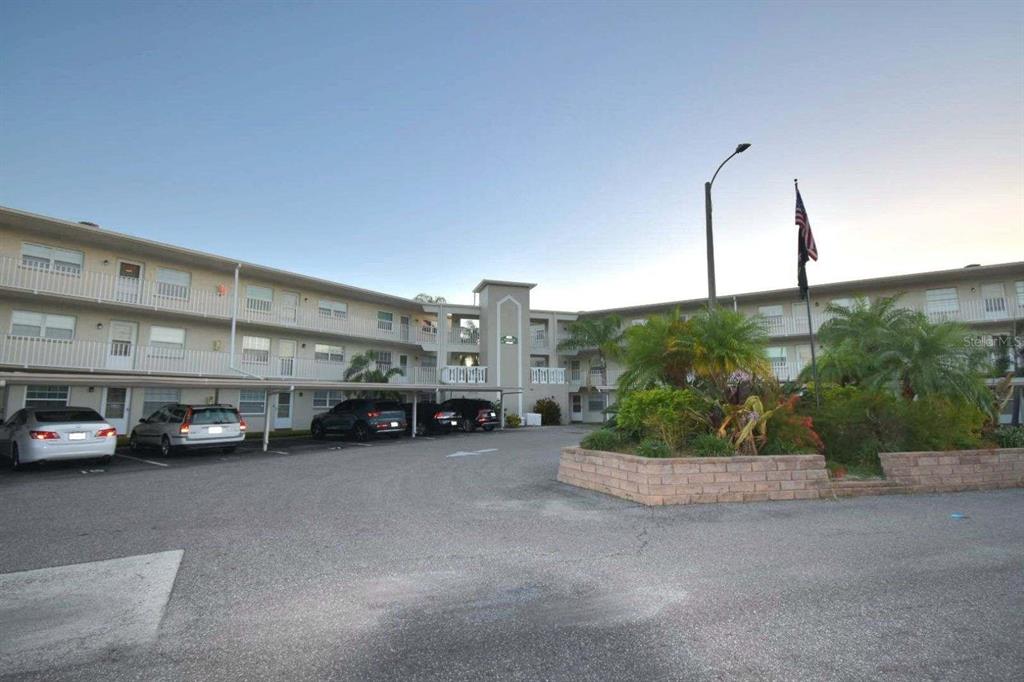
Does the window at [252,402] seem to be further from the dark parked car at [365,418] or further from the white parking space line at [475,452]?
the white parking space line at [475,452]

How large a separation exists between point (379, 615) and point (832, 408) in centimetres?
973

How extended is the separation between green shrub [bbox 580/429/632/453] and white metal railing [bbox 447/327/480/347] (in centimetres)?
2289

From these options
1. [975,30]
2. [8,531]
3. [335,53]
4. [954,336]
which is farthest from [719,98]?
[8,531]

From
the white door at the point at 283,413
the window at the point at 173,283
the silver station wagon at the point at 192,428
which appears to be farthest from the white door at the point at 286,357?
the silver station wagon at the point at 192,428

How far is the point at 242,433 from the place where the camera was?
618 inches

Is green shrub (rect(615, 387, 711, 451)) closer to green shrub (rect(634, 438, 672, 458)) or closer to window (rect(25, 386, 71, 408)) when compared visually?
green shrub (rect(634, 438, 672, 458))

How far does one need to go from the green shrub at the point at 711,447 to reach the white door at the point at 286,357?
20.4 meters

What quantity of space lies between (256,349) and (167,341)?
3701 mm

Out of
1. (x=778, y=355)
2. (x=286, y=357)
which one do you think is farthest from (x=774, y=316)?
(x=286, y=357)

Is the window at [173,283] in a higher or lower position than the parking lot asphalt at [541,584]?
higher

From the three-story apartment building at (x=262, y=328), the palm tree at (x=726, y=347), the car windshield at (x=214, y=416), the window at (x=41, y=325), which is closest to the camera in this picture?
the palm tree at (x=726, y=347)

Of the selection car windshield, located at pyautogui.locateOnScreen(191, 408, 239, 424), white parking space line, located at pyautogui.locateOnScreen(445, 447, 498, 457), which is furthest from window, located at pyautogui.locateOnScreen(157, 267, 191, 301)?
white parking space line, located at pyautogui.locateOnScreen(445, 447, 498, 457)

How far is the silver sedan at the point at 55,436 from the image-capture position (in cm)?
1154

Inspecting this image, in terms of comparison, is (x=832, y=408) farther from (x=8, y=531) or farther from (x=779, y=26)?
(x=8, y=531)
